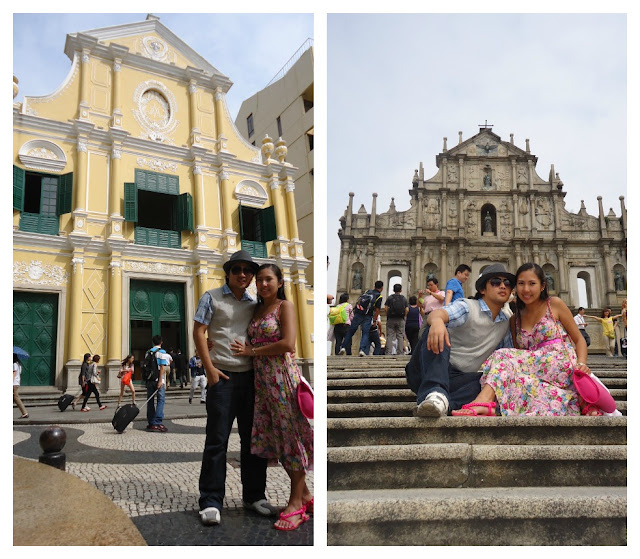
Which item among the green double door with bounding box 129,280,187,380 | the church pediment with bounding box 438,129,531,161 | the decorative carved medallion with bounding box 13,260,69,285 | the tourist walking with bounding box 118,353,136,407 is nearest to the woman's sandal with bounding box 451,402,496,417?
the tourist walking with bounding box 118,353,136,407

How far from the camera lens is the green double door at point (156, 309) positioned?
6.51 metres

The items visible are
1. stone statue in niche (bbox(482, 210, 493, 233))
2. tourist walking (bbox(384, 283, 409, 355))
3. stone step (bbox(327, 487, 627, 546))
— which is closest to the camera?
stone step (bbox(327, 487, 627, 546))

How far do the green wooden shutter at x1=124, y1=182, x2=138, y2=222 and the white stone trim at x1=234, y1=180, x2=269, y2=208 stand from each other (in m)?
1.19

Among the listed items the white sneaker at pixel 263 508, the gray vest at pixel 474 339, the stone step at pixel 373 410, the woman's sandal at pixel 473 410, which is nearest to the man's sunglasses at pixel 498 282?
the gray vest at pixel 474 339

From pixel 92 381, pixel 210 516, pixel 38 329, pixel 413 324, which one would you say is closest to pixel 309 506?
pixel 210 516

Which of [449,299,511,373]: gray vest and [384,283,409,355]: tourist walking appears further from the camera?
[384,283,409,355]: tourist walking

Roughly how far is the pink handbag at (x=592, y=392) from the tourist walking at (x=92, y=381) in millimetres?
3619

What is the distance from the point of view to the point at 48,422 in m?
3.22

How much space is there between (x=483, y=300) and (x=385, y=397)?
2.76 feet

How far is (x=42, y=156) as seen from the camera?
539 cm

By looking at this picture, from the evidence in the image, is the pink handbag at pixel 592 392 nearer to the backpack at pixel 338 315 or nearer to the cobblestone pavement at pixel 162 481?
the cobblestone pavement at pixel 162 481

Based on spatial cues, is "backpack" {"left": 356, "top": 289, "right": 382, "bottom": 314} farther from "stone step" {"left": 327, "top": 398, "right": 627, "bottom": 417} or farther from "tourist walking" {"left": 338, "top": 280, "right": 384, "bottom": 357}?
"stone step" {"left": 327, "top": 398, "right": 627, "bottom": 417}

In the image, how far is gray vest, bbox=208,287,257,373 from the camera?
6.09 feet

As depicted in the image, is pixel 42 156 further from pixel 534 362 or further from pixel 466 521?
pixel 466 521
